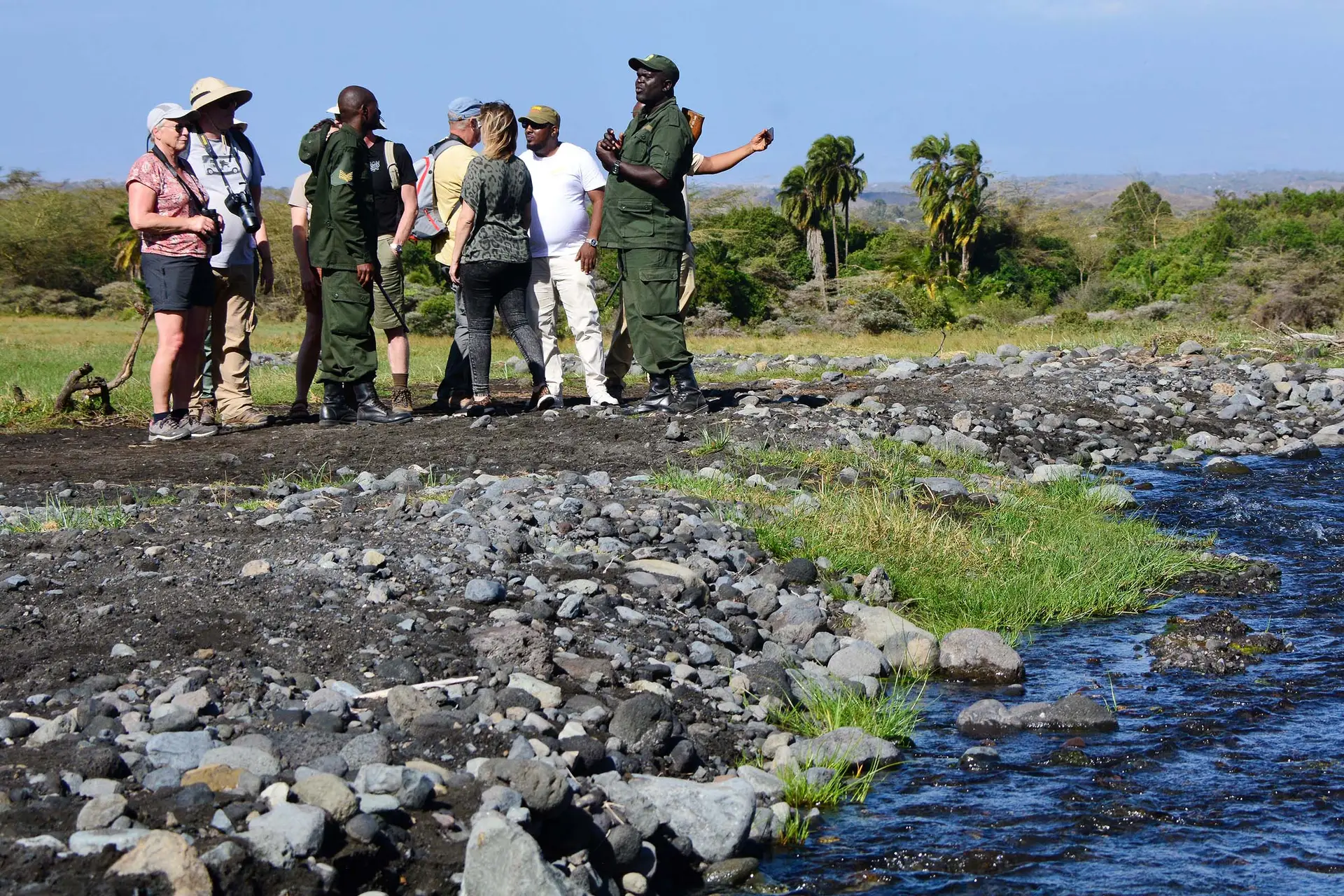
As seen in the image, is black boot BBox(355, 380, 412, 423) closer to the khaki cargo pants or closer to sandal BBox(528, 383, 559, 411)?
the khaki cargo pants

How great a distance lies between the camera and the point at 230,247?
7469mm

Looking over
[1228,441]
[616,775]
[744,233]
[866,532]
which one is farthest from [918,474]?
[744,233]

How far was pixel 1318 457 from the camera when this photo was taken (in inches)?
339

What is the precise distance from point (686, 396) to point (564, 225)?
1.34m

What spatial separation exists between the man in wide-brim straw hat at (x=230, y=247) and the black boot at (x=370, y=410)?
69 centimetres

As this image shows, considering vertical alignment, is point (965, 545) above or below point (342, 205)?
below

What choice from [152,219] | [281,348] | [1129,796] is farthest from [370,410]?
[281,348]

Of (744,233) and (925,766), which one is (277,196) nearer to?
(744,233)

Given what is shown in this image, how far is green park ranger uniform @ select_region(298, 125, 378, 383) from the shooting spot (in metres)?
7.28

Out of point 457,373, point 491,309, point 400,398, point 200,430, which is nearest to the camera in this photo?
point 200,430

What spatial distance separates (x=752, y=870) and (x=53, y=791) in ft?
4.98

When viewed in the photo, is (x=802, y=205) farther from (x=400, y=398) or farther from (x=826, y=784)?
(x=826, y=784)

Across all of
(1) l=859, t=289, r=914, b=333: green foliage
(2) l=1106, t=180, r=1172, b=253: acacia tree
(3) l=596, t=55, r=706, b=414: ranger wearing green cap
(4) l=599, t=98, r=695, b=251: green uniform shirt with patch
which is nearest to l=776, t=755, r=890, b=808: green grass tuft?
(3) l=596, t=55, r=706, b=414: ranger wearing green cap

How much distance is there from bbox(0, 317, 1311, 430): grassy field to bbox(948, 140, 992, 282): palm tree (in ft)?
102
